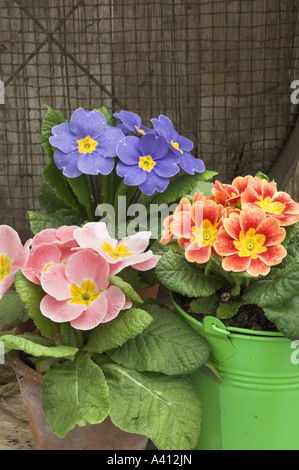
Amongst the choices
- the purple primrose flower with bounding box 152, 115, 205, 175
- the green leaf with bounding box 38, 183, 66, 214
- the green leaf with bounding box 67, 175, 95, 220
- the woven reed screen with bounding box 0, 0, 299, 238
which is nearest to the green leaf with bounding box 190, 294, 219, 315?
the purple primrose flower with bounding box 152, 115, 205, 175

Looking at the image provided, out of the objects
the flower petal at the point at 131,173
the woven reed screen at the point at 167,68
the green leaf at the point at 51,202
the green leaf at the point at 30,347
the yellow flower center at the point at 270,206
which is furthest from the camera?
the woven reed screen at the point at 167,68

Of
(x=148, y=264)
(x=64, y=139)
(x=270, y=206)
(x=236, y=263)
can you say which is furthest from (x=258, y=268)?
(x=64, y=139)

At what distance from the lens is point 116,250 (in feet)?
3.86

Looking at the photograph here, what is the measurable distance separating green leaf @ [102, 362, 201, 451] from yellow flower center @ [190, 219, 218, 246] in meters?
0.27

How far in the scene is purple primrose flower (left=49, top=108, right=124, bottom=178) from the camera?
1352 millimetres

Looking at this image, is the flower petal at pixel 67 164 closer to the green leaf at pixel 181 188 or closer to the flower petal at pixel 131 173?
the flower petal at pixel 131 173

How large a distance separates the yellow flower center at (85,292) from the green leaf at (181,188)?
0.41 metres

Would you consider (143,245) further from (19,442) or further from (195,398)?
(19,442)

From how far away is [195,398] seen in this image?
1.12 meters

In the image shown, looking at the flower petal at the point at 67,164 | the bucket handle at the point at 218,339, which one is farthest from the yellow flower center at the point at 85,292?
the flower petal at the point at 67,164

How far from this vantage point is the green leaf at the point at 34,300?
3.56 ft

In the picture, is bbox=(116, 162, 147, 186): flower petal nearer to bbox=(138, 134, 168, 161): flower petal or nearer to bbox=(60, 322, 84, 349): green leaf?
bbox=(138, 134, 168, 161): flower petal

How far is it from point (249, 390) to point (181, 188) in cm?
53
